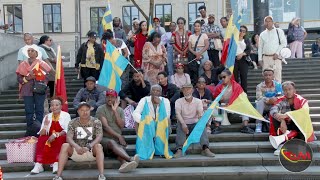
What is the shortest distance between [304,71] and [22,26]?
950 inches

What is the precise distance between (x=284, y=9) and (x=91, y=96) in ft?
80.8

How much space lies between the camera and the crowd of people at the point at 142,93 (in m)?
7.07

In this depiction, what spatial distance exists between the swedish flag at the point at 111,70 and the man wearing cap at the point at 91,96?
0.91ft

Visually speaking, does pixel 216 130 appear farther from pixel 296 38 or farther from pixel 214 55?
pixel 296 38

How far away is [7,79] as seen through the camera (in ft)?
39.7

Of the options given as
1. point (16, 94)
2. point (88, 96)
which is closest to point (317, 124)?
point (88, 96)

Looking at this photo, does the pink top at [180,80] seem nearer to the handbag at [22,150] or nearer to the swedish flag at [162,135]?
the swedish flag at [162,135]

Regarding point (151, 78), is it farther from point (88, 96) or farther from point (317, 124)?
point (317, 124)

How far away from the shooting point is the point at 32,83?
8.20 metres

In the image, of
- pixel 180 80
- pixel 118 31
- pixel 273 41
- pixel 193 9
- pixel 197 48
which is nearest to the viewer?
pixel 180 80

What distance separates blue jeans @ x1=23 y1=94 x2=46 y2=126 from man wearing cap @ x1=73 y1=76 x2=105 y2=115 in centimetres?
69

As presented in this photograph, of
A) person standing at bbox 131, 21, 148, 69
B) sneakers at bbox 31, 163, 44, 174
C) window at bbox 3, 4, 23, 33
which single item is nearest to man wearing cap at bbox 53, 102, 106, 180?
sneakers at bbox 31, 163, 44, 174

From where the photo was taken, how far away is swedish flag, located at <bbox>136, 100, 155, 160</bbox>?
7438mm

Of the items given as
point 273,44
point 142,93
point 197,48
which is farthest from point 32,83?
point 273,44
